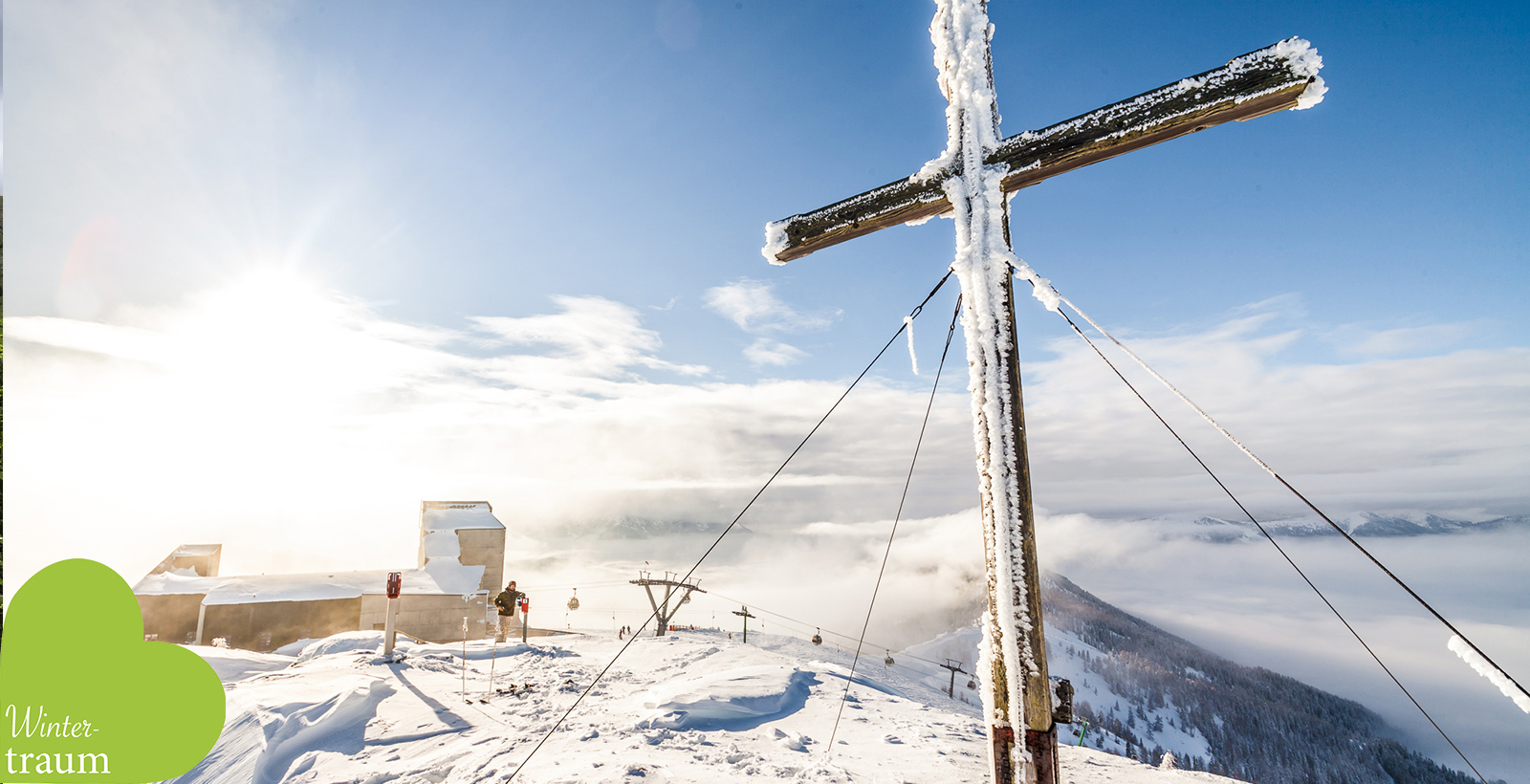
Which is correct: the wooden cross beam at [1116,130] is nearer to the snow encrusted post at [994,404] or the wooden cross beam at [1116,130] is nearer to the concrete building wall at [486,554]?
the snow encrusted post at [994,404]

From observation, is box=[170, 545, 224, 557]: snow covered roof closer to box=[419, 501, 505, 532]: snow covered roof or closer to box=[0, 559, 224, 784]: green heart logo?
box=[419, 501, 505, 532]: snow covered roof

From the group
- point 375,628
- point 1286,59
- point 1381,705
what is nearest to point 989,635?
point 1286,59

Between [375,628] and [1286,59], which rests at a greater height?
[1286,59]

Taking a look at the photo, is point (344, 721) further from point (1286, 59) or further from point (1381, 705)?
point (1381, 705)

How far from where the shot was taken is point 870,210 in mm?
4988

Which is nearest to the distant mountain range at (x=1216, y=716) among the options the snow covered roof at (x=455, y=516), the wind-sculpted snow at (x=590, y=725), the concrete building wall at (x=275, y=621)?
the snow covered roof at (x=455, y=516)

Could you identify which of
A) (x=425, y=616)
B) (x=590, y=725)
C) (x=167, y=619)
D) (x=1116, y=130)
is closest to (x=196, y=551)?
(x=167, y=619)

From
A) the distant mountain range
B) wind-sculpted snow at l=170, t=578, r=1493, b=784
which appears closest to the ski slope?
wind-sculpted snow at l=170, t=578, r=1493, b=784

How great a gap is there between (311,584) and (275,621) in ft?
8.77

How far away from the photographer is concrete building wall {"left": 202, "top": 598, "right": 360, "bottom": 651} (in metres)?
29.8

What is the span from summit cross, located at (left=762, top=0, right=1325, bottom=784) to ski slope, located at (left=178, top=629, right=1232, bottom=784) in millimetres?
4397

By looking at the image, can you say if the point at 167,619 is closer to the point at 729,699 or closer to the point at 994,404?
the point at 729,699

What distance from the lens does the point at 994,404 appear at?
151 inches

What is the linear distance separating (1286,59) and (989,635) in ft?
14.6
